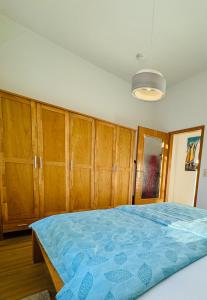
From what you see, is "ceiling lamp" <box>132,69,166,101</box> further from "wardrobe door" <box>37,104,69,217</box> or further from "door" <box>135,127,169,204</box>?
"door" <box>135,127,169,204</box>

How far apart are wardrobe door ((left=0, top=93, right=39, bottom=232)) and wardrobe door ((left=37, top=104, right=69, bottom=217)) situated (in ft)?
0.28

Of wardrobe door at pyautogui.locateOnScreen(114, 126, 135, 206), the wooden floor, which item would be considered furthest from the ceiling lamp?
the wooden floor

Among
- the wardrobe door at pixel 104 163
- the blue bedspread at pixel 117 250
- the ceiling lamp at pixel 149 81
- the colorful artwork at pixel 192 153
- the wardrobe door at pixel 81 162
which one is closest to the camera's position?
the blue bedspread at pixel 117 250

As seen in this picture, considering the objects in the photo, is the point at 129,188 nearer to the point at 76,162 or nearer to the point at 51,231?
the point at 76,162

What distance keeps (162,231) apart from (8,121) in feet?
6.93

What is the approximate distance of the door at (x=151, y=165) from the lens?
11.1ft

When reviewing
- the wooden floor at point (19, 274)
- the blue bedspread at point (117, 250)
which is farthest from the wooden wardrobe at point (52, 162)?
the blue bedspread at point (117, 250)

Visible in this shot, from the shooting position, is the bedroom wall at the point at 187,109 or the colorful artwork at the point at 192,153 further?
the colorful artwork at the point at 192,153

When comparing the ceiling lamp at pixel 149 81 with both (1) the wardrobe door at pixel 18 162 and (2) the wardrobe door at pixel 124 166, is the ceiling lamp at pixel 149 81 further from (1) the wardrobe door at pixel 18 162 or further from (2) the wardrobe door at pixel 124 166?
(2) the wardrobe door at pixel 124 166

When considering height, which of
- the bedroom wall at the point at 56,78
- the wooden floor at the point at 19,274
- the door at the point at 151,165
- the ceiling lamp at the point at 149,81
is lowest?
the wooden floor at the point at 19,274

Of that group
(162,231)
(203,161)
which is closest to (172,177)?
(203,161)

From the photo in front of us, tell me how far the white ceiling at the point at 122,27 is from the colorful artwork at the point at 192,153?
1847 mm

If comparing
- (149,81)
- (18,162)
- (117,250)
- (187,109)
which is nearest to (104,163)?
(18,162)

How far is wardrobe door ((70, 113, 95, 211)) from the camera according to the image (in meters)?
2.43
